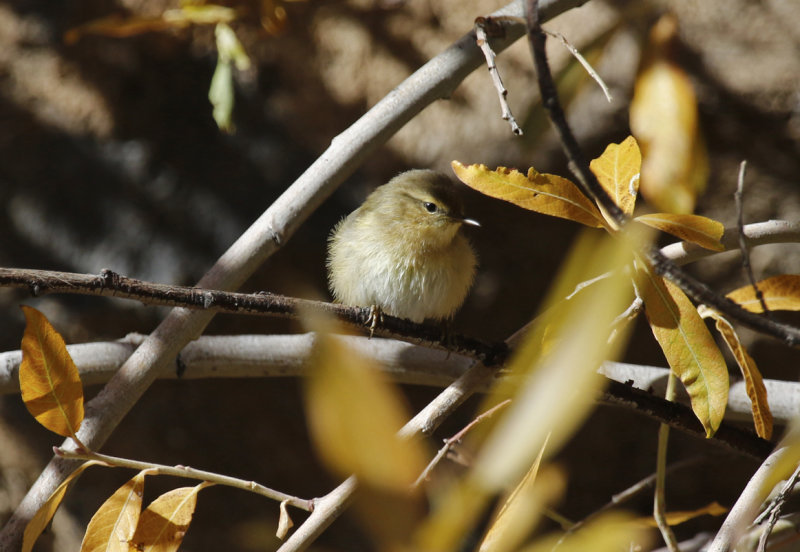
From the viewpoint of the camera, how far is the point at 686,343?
117 centimetres

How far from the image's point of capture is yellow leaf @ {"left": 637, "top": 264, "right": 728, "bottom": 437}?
3.81ft

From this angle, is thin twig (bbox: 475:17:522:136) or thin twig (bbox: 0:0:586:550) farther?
thin twig (bbox: 0:0:586:550)

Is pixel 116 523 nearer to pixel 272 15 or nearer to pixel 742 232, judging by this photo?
pixel 742 232

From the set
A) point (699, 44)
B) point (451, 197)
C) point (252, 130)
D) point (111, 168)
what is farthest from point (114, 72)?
point (699, 44)

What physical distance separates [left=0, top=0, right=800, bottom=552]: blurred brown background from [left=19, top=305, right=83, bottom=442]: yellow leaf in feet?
4.80

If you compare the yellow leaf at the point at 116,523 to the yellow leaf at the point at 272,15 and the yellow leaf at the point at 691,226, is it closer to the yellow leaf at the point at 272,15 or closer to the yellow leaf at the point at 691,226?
the yellow leaf at the point at 691,226

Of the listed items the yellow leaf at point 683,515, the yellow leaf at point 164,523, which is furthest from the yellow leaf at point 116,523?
the yellow leaf at point 683,515

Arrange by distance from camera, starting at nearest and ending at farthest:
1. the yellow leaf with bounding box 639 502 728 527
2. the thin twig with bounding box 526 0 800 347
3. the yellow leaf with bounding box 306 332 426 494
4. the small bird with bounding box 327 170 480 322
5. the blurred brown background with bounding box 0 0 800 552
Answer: the yellow leaf with bounding box 306 332 426 494 → the thin twig with bounding box 526 0 800 347 → the yellow leaf with bounding box 639 502 728 527 → the small bird with bounding box 327 170 480 322 → the blurred brown background with bounding box 0 0 800 552

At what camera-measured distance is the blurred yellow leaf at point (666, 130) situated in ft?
4.14

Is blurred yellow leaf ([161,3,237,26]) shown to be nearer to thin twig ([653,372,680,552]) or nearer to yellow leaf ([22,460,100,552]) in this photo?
yellow leaf ([22,460,100,552])

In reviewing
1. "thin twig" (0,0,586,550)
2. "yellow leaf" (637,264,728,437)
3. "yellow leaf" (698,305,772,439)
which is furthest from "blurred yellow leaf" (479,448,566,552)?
"thin twig" (0,0,586,550)

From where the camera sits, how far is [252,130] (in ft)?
8.86

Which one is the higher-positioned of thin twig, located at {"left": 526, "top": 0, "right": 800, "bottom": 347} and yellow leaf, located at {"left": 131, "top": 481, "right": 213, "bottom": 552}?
thin twig, located at {"left": 526, "top": 0, "right": 800, "bottom": 347}

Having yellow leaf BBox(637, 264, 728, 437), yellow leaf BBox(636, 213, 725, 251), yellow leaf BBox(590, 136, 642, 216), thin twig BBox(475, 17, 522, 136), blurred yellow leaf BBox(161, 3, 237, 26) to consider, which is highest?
blurred yellow leaf BBox(161, 3, 237, 26)
